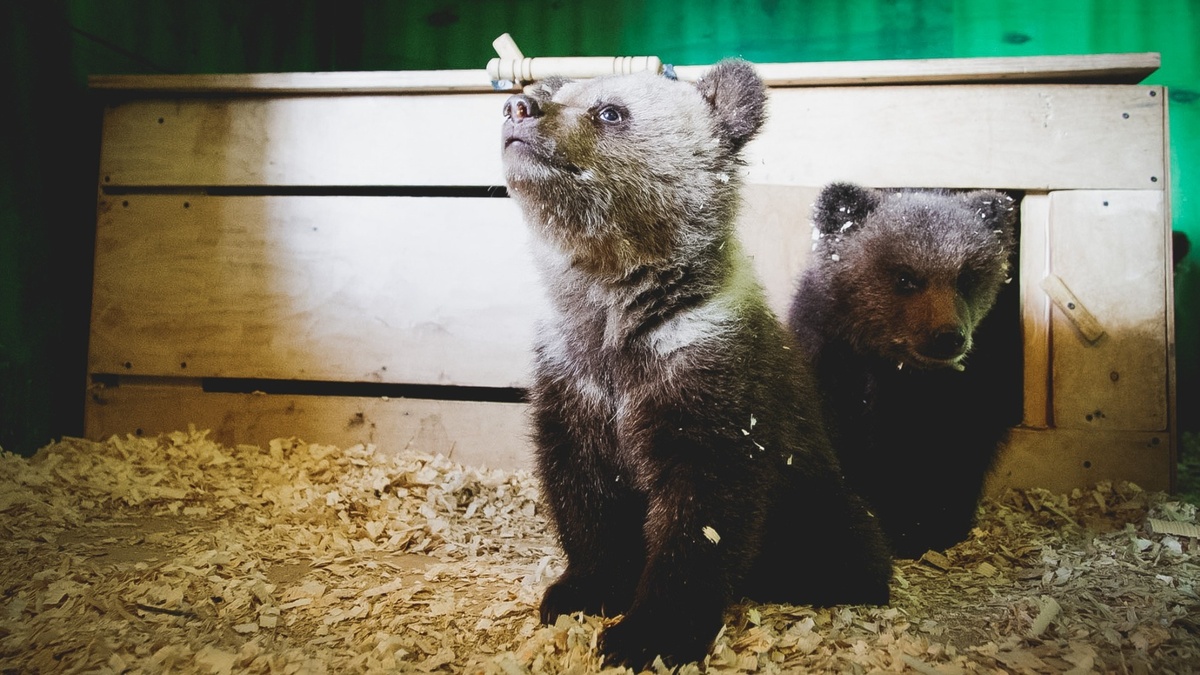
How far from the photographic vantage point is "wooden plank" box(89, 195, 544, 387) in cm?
310

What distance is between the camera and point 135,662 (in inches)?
62.3

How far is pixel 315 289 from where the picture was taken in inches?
126

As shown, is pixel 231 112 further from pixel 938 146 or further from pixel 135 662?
pixel 938 146

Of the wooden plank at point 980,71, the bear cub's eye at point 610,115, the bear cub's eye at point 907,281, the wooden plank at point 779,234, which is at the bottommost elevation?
the bear cub's eye at point 907,281

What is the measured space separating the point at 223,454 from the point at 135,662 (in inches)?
66.1

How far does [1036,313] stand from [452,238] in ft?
7.94

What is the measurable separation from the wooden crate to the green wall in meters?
0.15

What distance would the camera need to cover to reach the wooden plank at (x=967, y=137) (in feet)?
9.04

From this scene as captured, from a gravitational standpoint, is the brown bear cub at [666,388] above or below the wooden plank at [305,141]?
below

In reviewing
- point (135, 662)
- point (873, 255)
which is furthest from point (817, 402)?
point (135, 662)

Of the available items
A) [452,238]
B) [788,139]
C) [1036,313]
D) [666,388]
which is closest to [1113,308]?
[1036,313]

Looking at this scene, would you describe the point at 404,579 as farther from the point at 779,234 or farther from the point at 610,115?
the point at 779,234

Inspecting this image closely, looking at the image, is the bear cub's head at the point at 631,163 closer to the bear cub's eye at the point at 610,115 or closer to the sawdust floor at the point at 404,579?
the bear cub's eye at the point at 610,115

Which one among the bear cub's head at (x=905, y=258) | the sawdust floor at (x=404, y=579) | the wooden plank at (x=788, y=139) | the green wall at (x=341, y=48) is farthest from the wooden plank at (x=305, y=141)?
the bear cub's head at (x=905, y=258)
